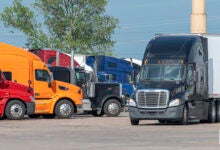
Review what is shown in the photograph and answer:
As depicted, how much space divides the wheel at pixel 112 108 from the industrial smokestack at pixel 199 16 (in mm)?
21952

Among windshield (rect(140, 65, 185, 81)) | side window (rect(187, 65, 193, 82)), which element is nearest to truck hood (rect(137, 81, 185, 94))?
windshield (rect(140, 65, 185, 81))

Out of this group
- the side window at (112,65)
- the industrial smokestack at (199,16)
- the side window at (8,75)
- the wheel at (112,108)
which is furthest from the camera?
the industrial smokestack at (199,16)

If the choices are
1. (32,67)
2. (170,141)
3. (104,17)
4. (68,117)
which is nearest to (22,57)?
(32,67)

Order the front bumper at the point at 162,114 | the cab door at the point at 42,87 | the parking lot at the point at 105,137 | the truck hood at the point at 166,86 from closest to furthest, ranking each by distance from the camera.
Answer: the parking lot at the point at 105,137, the front bumper at the point at 162,114, the truck hood at the point at 166,86, the cab door at the point at 42,87

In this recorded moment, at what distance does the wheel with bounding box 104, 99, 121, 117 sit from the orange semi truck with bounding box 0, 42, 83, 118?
259 cm

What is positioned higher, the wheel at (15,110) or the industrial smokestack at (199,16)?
the industrial smokestack at (199,16)

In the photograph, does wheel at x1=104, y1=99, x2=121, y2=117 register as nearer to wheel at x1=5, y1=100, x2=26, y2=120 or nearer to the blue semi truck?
wheel at x1=5, y1=100, x2=26, y2=120

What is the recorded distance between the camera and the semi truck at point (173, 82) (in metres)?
34.2

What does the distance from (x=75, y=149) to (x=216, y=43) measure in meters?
16.8

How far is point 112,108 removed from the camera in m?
43.7

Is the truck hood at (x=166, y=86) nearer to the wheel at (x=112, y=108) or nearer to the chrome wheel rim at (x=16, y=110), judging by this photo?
the chrome wheel rim at (x=16, y=110)

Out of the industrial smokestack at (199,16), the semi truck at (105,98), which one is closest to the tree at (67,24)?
the industrial smokestack at (199,16)

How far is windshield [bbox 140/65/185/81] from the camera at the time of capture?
35.0 m

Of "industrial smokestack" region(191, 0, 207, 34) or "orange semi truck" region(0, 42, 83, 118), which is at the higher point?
"industrial smokestack" region(191, 0, 207, 34)
